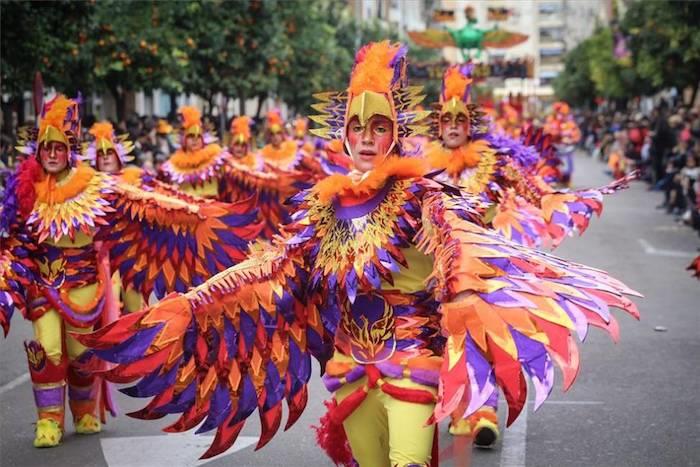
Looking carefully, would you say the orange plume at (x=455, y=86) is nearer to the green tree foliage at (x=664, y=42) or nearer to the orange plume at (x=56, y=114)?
the orange plume at (x=56, y=114)

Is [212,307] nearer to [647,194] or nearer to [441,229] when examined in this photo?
[441,229]

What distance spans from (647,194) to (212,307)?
88.8 ft

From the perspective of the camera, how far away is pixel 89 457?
731 cm

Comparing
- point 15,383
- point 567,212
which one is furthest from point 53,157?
point 567,212

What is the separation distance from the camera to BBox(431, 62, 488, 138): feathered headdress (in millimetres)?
8203

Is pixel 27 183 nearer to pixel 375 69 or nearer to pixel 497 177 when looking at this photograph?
pixel 497 177

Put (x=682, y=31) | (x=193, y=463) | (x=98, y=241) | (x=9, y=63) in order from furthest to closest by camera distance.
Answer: (x=682, y=31)
(x=9, y=63)
(x=98, y=241)
(x=193, y=463)

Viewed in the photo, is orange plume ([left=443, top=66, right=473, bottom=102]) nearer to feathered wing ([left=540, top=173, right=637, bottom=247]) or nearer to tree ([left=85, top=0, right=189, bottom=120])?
feathered wing ([left=540, top=173, right=637, bottom=247])

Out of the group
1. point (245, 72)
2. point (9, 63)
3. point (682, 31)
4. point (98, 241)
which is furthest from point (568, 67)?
point (98, 241)

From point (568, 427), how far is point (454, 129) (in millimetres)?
1975

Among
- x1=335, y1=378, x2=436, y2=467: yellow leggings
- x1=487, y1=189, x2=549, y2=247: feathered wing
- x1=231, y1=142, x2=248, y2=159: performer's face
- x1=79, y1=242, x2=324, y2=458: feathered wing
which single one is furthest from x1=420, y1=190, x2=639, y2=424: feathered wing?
x1=231, y1=142, x2=248, y2=159: performer's face

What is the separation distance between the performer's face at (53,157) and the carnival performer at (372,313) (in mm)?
2661

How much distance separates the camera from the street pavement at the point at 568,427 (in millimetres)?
7145

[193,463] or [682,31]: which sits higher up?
[682,31]
